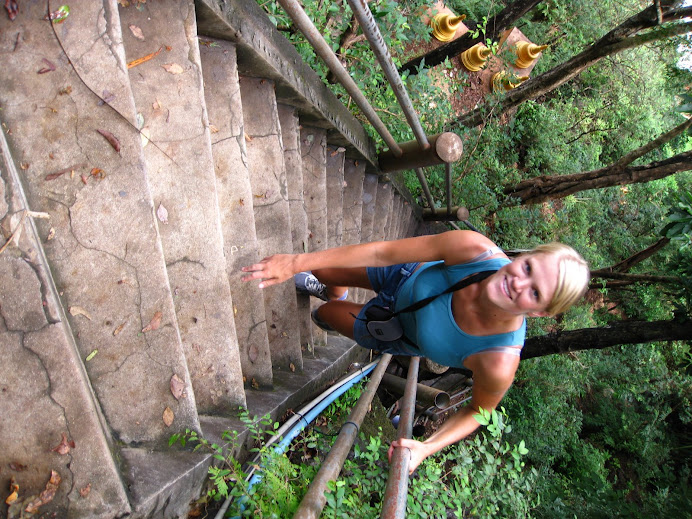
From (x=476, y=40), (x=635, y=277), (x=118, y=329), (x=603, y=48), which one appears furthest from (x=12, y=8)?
(x=635, y=277)

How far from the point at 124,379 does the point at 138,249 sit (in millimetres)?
518

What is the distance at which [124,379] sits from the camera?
171 centimetres

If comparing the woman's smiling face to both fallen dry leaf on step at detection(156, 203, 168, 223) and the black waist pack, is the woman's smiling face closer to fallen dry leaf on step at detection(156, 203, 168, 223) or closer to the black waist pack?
the black waist pack

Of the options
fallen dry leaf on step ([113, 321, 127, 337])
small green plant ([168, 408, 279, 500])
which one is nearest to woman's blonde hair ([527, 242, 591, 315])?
small green plant ([168, 408, 279, 500])

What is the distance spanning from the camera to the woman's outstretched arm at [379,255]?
2066 millimetres

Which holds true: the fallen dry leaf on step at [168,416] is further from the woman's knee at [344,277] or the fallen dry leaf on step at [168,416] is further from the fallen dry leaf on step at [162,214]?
the woman's knee at [344,277]

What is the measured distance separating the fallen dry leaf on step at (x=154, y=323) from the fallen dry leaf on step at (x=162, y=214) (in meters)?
0.43

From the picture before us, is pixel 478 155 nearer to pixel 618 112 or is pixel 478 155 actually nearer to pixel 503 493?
pixel 503 493

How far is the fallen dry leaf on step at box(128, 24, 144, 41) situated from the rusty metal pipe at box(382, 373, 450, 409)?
8.95 feet

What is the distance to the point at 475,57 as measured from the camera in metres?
7.60

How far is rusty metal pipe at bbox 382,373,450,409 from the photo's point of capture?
329cm

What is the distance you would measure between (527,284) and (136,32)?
1.92 meters

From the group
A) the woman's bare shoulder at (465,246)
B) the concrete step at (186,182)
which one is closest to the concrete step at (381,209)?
the woman's bare shoulder at (465,246)

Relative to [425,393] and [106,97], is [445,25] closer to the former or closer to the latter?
[425,393]
